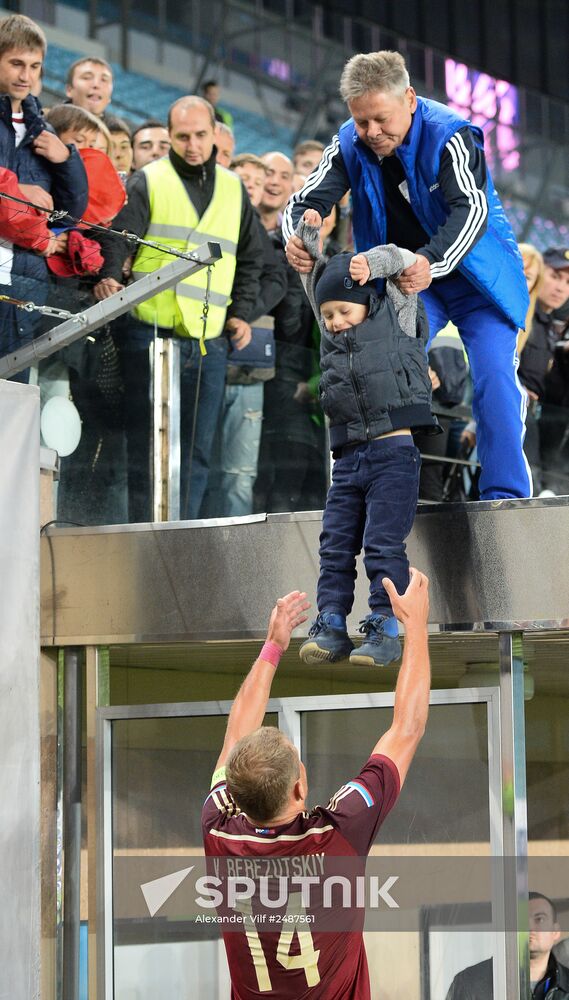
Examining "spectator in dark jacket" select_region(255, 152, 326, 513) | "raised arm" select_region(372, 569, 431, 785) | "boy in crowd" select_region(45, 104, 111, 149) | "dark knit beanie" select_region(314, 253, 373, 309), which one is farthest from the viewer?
"boy in crowd" select_region(45, 104, 111, 149)

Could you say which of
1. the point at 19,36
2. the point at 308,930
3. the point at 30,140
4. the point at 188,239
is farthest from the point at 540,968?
the point at 19,36

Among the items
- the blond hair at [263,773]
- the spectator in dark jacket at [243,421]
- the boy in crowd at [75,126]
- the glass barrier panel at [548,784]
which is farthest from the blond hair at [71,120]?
the blond hair at [263,773]

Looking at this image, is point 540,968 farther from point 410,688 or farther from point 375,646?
point 410,688

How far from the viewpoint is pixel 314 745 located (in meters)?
6.04

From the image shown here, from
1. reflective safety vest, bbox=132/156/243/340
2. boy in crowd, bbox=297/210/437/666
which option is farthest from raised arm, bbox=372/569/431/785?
reflective safety vest, bbox=132/156/243/340

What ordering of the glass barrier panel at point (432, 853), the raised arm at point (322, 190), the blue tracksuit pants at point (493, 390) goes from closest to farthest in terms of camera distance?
the raised arm at point (322, 190) < the blue tracksuit pants at point (493, 390) < the glass barrier panel at point (432, 853)

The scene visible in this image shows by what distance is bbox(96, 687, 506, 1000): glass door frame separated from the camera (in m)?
5.48

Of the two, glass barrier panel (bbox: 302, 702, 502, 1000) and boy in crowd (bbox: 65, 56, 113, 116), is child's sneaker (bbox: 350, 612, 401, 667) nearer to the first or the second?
glass barrier panel (bbox: 302, 702, 502, 1000)

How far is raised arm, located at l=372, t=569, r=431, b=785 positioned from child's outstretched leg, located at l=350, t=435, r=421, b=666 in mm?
376

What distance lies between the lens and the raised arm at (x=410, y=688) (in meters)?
3.93

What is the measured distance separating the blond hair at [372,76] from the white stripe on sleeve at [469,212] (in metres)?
0.29

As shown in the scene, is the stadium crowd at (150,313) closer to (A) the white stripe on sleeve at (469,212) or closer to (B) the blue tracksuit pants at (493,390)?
(B) the blue tracksuit pants at (493,390)

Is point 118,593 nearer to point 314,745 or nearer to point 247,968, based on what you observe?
point 314,745

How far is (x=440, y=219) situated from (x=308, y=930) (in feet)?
8.69
